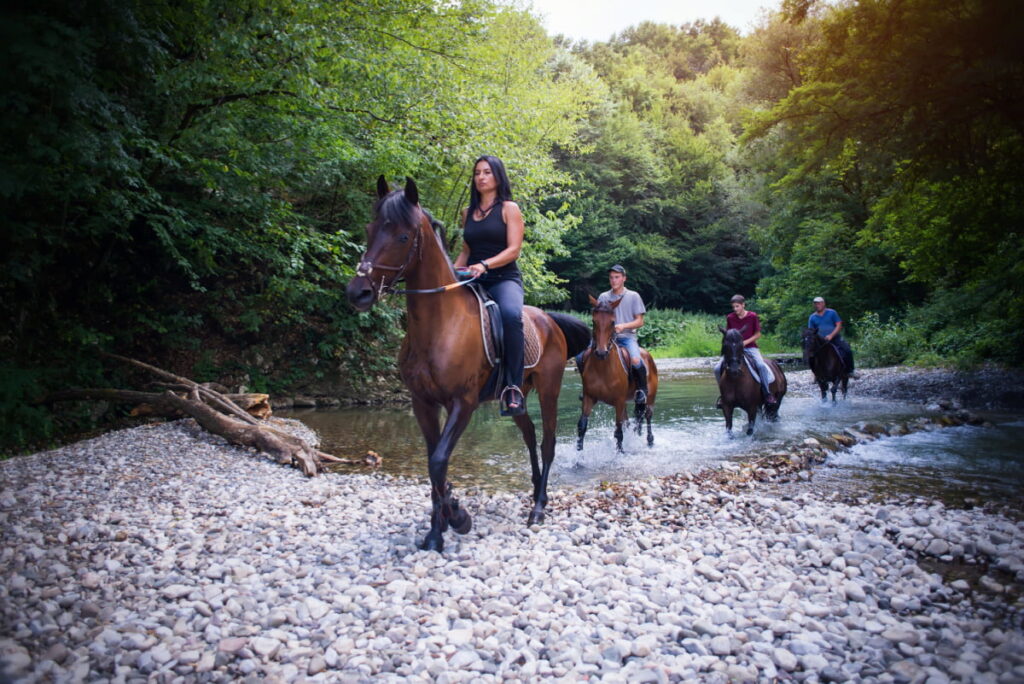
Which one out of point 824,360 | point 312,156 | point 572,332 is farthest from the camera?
point 824,360

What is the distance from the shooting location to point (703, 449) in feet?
30.7

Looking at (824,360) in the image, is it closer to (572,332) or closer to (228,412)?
(572,332)

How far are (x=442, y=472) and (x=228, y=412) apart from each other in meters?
6.75

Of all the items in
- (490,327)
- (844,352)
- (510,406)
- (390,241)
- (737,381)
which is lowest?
(737,381)

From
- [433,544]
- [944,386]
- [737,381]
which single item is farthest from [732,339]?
[944,386]

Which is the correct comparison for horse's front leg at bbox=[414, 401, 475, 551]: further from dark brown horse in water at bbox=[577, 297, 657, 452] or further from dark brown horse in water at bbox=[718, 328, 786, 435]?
dark brown horse in water at bbox=[718, 328, 786, 435]

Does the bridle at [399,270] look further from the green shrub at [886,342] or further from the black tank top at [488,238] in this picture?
the green shrub at [886,342]

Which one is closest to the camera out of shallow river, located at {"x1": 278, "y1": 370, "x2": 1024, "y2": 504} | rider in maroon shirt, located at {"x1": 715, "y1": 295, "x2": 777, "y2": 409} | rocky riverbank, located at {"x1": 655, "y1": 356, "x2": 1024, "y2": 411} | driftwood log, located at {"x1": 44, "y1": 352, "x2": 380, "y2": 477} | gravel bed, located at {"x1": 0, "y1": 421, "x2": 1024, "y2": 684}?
gravel bed, located at {"x1": 0, "y1": 421, "x2": 1024, "y2": 684}

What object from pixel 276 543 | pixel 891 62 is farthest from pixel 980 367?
pixel 276 543

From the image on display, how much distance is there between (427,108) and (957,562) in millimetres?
10848

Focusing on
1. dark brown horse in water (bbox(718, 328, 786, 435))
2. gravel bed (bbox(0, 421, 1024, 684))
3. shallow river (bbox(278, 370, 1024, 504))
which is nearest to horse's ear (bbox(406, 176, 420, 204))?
gravel bed (bbox(0, 421, 1024, 684))

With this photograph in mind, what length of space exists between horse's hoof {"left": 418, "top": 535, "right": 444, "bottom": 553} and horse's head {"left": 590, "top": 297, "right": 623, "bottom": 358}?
4973 millimetres

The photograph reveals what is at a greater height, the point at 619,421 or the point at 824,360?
the point at 824,360

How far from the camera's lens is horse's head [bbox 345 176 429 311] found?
12.8 feet
